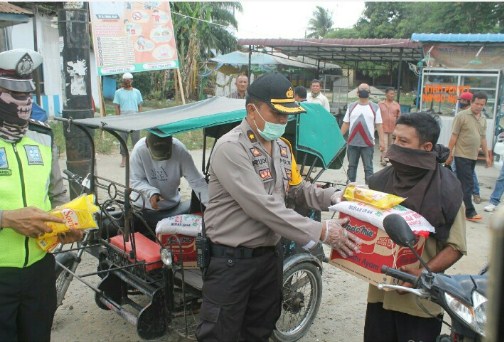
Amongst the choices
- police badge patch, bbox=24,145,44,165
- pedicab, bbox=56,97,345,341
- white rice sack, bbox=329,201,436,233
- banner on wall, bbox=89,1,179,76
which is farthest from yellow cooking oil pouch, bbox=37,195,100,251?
banner on wall, bbox=89,1,179,76

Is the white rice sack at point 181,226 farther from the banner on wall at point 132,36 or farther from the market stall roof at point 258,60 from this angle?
the market stall roof at point 258,60

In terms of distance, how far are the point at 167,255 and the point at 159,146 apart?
127cm

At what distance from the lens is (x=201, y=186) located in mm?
4160

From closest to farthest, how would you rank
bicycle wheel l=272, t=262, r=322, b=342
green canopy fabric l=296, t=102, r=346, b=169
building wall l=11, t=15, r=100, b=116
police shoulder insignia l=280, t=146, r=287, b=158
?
police shoulder insignia l=280, t=146, r=287, b=158 → bicycle wheel l=272, t=262, r=322, b=342 → green canopy fabric l=296, t=102, r=346, b=169 → building wall l=11, t=15, r=100, b=116

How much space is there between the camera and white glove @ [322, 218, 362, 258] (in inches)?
96.3

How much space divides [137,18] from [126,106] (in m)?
1.98

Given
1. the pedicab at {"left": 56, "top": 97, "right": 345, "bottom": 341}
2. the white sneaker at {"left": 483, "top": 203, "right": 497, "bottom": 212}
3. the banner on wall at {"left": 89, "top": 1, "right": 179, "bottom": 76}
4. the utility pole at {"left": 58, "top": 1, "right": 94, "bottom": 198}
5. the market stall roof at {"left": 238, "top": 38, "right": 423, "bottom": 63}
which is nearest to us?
the pedicab at {"left": 56, "top": 97, "right": 345, "bottom": 341}

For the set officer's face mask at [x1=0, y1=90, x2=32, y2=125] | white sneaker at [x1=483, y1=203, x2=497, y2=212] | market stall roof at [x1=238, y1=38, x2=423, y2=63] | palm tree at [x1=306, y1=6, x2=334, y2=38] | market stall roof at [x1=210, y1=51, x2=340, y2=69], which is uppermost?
palm tree at [x1=306, y1=6, x2=334, y2=38]

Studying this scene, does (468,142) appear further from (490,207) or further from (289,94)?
(289,94)

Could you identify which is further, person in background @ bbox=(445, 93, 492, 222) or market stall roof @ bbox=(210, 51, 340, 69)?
market stall roof @ bbox=(210, 51, 340, 69)

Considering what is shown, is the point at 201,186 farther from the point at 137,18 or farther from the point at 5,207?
the point at 137,18

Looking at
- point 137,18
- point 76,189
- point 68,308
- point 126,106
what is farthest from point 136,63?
point 68,308

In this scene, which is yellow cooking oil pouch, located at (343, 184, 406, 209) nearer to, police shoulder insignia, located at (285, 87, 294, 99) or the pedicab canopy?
police shoulder insignia, located at (285, 87, 294, 99)

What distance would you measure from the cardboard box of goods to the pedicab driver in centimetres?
6
